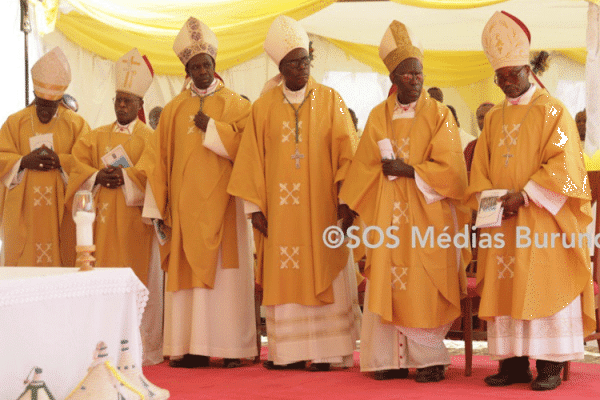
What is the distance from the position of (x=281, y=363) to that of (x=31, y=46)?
189 inches

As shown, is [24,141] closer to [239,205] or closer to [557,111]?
[239,205]

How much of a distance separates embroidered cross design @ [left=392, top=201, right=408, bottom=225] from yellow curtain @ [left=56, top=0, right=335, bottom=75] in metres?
3.46

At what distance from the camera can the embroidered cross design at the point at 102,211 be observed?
712cm

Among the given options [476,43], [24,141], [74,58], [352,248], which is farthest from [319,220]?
[476,43]

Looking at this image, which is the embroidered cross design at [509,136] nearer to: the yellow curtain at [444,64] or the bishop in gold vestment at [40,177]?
the bishop in gold vestment at [40,177]

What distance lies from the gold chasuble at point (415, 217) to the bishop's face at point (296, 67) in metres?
0.72

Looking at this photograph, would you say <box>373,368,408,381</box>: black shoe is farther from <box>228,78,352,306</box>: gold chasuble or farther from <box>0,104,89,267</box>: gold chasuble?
<box>0,104,89,267</box>: gold chasuble

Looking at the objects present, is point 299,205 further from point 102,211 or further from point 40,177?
point 40,177

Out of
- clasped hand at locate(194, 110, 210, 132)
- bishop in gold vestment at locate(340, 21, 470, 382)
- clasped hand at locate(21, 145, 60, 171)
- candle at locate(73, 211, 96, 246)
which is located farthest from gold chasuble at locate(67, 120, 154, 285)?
candle at locate(73, 211, 96, 246)

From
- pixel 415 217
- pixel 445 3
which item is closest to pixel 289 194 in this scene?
pixel 415 217

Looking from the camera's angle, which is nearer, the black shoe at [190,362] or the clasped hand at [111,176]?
the black shoe at [190,362]

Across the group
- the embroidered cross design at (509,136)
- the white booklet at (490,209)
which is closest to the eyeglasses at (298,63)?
the embroidered cross design at (509,136)

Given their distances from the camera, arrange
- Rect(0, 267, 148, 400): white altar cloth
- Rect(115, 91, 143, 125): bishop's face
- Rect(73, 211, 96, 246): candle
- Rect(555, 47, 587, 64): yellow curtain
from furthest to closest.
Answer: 1. Rect(555, 47, 587, 64): yellow curtain
2. Rect(115, 91, 143, 125): bishop's face
3. Rect(73, 211, 96, 246): candle
4. Rect(0, 267, 148, 400): white altar cloth

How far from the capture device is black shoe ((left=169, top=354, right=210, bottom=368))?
6852mm
